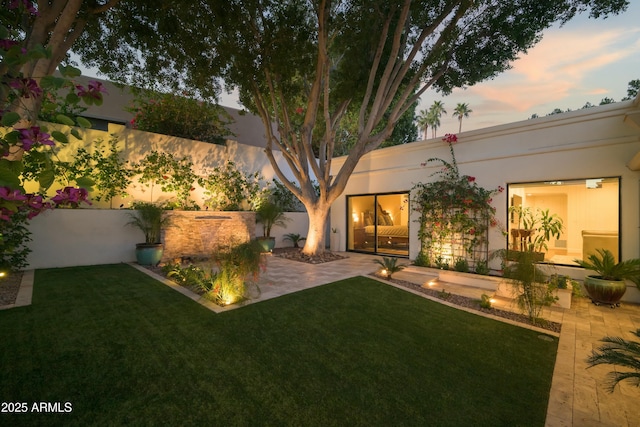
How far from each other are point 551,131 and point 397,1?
4.62m

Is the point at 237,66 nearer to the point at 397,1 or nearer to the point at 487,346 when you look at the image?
the point at 397,1

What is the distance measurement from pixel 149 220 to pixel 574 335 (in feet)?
29.2

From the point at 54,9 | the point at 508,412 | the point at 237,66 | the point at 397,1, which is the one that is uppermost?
the point at 397,1

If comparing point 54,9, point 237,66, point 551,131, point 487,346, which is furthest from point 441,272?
point 54,9

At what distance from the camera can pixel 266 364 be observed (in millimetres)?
2887

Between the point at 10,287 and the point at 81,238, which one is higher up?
the point at 81,238

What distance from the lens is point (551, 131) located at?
6582 mm

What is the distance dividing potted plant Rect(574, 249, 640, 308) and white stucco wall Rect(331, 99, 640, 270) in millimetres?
779

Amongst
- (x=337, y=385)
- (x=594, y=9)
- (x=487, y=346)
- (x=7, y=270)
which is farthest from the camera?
(x=594, y=9)

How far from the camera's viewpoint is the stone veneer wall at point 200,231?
8117mm

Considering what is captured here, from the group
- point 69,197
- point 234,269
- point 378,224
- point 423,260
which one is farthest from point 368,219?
point 69,197

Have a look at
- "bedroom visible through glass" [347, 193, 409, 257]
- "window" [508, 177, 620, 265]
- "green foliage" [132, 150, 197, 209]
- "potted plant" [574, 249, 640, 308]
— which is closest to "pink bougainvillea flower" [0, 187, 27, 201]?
"potted plant" [574, 249, 640, 308]

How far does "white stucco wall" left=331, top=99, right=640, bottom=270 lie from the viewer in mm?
5617

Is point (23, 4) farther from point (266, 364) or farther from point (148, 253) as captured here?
point (148, 253)
